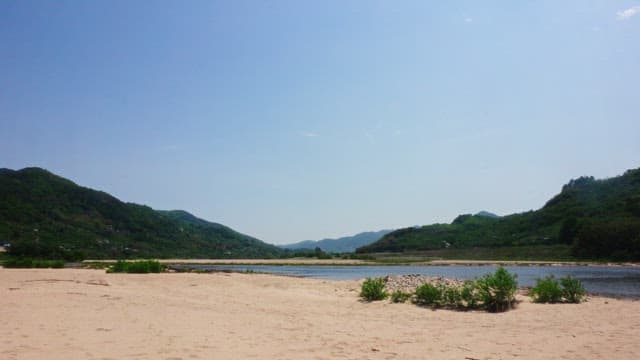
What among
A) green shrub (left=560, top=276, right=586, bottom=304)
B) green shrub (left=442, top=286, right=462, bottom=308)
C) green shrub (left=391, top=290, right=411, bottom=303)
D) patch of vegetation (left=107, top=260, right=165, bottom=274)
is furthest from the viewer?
patch of vegetation (left=107, top=260, right=165, bottom=274)

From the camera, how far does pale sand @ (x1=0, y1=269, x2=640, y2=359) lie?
1097cm

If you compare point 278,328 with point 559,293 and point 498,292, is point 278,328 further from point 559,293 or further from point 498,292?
point 559,293

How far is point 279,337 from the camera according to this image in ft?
42.9

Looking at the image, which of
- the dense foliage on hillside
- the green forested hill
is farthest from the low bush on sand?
the dense foliage on hillside

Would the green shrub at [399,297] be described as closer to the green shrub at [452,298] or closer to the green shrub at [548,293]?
the green shrub at [452,298]

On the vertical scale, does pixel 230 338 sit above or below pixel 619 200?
below

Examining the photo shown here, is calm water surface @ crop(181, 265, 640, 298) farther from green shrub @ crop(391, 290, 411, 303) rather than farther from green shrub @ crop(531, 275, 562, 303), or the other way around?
green shrub @ crop(391, 290, 411, 303)

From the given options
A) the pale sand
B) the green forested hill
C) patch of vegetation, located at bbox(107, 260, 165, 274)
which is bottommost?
the pale sand

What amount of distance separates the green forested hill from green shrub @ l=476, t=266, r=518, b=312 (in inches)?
1943

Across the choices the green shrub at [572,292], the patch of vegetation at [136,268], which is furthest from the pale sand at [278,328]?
the patch of vegetation at [136,268]

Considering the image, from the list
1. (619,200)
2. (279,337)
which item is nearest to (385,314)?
(279,337)

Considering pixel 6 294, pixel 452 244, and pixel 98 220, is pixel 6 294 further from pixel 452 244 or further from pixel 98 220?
pixel 452 244

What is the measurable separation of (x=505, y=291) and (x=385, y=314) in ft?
16.4

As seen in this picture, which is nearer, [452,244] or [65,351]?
[65,351]
